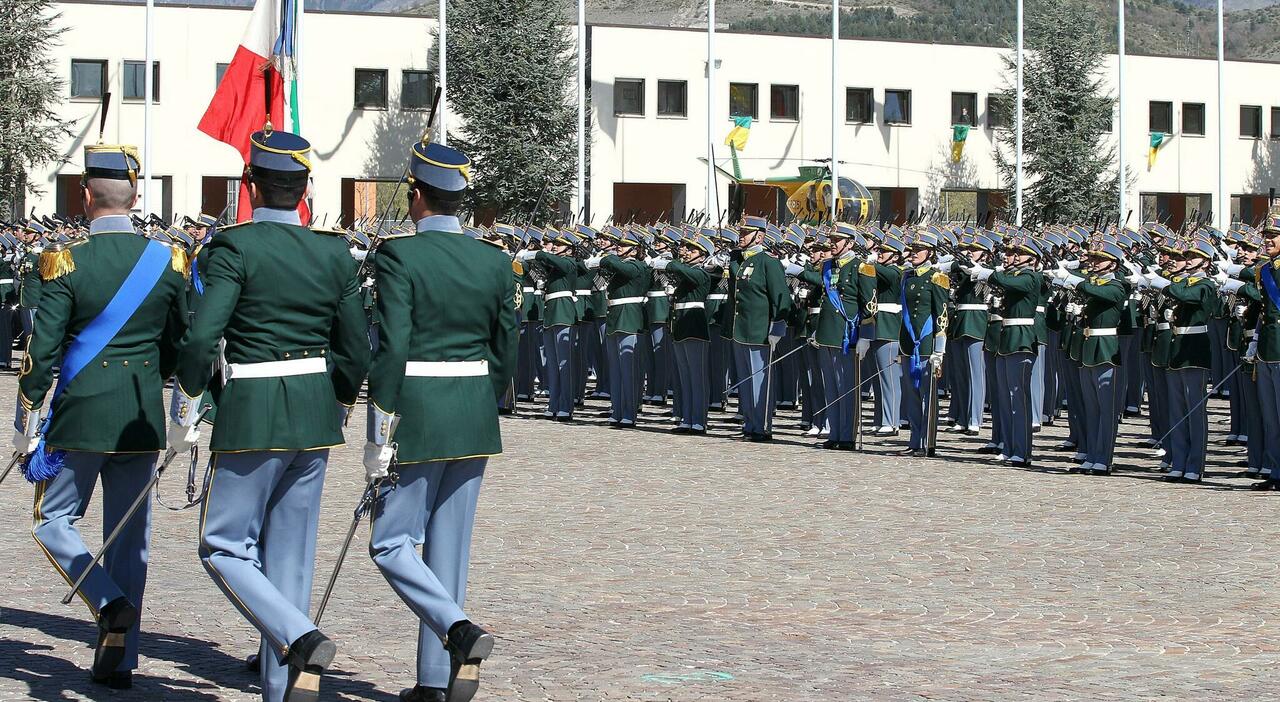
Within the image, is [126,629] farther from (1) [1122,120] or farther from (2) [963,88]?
(2) [963,88]

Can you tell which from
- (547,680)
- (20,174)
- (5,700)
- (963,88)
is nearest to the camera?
(5,700)

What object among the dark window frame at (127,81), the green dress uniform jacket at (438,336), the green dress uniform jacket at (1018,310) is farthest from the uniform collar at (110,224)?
the dark window frame at (127,81)

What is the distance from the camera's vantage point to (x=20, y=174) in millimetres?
44625

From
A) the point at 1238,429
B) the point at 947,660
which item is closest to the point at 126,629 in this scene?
the point at 947,660

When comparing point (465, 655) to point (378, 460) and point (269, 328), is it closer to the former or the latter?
point (378, 460)

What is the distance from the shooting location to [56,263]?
272 inches

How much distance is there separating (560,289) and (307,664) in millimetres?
13640

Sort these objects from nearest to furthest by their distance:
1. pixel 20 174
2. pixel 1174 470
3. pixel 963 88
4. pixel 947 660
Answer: pixel 947 660
pixel 1174 470
pixel 20 174
pixel 963 88

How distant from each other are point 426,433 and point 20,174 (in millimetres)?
40753

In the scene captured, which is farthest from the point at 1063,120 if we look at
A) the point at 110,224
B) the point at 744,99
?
the point at 110,224

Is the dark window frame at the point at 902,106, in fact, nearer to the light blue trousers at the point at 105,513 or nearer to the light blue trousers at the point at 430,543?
the light blue trousers at the point at 105,513

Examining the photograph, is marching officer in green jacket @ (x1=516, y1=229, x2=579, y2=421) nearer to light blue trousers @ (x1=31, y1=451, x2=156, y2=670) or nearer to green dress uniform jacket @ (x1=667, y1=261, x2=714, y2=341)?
green dress uniform jacket @ (x1=667, y1=261, x2=714, y2=341)

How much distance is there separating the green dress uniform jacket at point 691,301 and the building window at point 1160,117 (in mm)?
40252

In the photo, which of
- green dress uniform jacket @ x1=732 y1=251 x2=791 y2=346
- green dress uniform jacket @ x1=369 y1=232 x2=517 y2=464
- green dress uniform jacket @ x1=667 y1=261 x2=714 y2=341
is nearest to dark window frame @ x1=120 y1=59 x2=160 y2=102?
green dress uniform jacket @ x1=667 y1=261 x2=714 y2=341
